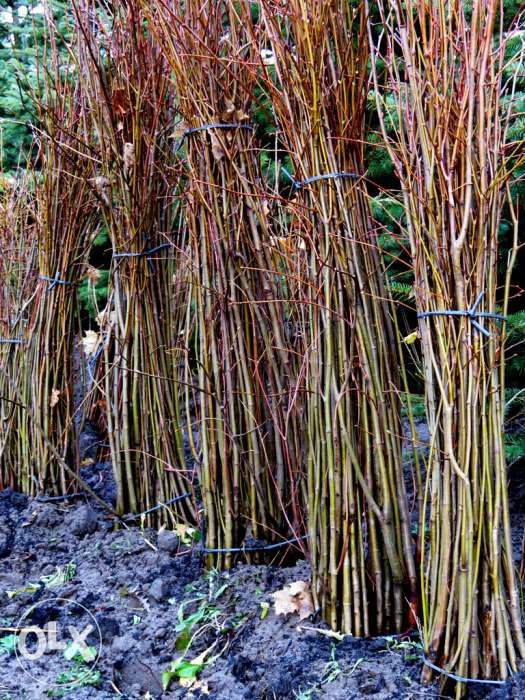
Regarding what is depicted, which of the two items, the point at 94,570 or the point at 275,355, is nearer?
the point at 275,355

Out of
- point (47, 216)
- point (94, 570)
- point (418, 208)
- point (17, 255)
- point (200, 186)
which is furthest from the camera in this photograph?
point (17, 255)

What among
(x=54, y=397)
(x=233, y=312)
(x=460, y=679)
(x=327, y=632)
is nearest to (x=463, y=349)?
(x=460, y=679)

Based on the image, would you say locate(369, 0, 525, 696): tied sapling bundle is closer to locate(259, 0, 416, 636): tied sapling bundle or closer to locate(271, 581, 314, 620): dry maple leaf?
locate(259, 0, 416, 636): tied sapling bundle

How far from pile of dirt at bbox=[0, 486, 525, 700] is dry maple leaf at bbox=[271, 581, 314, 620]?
0.09 feet

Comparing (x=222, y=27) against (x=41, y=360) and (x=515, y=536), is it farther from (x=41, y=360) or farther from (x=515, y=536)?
(x=515, y=536)

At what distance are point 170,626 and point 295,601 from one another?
0.48m

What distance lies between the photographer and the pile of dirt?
201 cm

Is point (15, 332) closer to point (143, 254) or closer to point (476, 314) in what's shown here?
point (143, 254)

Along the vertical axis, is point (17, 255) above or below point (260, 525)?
above

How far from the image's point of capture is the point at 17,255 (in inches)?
168

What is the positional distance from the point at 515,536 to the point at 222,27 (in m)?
2.20

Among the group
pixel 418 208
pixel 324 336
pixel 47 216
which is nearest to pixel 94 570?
pixel 324 336

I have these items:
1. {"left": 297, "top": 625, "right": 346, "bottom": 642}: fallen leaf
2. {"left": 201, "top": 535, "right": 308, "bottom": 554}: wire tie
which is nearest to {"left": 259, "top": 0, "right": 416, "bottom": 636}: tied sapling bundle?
{"left": 297, "top": 625, "right": 346, "bottom": 642}: fallen leaf

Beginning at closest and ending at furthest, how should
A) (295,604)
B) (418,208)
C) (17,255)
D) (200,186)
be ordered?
(418,208) < (295,604) < (200,186) < (17,255)
